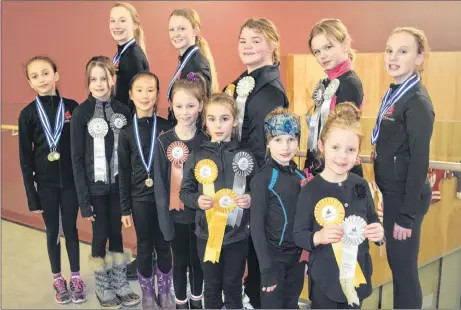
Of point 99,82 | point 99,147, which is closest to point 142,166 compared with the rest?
point 99,147

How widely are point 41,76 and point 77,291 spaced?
4.24 feet

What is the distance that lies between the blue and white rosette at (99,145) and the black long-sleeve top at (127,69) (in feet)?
1.03

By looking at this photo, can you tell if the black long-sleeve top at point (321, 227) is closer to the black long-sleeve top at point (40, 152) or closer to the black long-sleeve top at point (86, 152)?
the black long-sleeve top at point (86, 152)

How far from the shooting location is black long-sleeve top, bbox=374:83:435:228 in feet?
6.50

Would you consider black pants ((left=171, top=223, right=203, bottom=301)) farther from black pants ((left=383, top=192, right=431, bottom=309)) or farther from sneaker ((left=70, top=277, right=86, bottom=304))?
black pants ((left=383, top=192, right=431, bottom=309))

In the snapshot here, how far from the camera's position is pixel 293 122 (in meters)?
2.02

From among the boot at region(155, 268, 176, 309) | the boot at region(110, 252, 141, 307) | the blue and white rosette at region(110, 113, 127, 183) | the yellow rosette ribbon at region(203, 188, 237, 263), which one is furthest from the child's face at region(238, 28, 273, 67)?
the boot at region(110, 252, 141, 307)

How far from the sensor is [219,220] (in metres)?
2.14

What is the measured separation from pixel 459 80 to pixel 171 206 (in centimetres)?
377

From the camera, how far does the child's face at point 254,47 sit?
2.29 meters

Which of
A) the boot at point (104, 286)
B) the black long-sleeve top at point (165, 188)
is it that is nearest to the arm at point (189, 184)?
the black long-sleeve top at point (165, 188)

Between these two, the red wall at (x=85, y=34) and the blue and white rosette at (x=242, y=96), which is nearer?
the blue and white rosette at (x=242, y=96)

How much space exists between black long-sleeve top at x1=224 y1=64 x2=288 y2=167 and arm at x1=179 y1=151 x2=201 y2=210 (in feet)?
0.86

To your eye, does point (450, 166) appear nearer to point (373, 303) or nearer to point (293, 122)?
point (293, 122)
